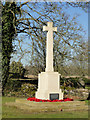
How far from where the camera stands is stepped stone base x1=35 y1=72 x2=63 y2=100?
373 inches

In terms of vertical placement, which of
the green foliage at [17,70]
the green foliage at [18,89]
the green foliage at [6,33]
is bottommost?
the green foliage at [18,89]

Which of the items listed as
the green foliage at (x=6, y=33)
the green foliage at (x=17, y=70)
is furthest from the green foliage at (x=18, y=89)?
the green foliage at (x=17, y=70)

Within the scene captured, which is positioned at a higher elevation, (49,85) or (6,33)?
(6,33)

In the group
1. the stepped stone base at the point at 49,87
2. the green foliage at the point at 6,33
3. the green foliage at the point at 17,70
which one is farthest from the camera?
the green foliage at the point at 17,70

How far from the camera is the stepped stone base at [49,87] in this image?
31.1 feet

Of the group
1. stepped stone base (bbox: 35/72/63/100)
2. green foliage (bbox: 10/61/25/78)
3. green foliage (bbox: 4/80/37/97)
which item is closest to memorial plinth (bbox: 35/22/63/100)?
stepped stone base (bbox: 35/72/63/100)

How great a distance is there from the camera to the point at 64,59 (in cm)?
1430

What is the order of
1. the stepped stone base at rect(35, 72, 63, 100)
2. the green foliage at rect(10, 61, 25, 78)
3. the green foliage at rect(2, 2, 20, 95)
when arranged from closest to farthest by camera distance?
the stepped stone base at rect(35, 72, 63, 100) < the green foliage at rect(2, 2, 20, 95) < the green foliage at rect(10, 61, 25, 78)

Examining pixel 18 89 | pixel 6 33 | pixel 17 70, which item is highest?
pixel 6 33

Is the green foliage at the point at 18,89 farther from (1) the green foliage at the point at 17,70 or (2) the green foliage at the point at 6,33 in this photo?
(1) the green foliage at the point at 17,70

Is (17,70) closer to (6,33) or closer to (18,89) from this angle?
(18,89)

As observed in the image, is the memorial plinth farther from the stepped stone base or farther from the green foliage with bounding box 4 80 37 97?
the green foliage with bounding box 4 80 37 97

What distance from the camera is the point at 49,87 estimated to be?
959 centimetres

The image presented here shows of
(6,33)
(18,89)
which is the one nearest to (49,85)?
(18,89)
